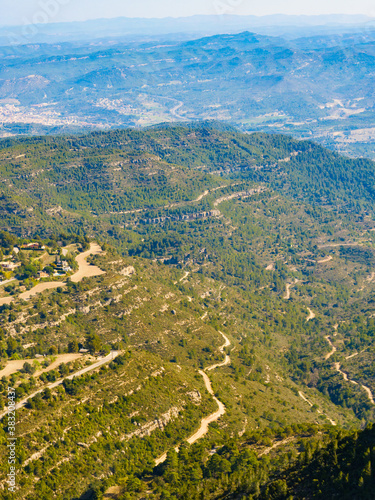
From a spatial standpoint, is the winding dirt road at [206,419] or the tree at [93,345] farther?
the tree at [93,345]

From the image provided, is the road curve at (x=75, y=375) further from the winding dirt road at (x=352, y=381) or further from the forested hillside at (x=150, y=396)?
the winding dirt road at (x=352, y=381)

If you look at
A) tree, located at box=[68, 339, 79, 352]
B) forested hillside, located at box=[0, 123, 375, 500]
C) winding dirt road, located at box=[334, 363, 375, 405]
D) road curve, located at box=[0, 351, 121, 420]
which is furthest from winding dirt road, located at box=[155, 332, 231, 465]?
winding dirt road, located at box=[334, 363, 375, 405]

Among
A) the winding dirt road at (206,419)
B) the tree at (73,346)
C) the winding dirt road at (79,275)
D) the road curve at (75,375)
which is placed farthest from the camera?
the winding dirt road at (79,275)

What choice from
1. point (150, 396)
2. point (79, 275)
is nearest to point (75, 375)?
point (150, 396)

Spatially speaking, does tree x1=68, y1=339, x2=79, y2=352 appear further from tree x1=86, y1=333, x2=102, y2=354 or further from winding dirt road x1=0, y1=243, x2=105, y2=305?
winding dirt road x1=0, y1=243, x2=105, y2=305

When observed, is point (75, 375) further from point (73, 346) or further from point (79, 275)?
point (79, 275)

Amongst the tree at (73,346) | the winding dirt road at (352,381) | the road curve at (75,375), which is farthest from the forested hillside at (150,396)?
the winding dirt road at (352,381)

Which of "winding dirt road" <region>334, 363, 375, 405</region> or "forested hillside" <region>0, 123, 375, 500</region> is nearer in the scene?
"forested hillside" <region>0, 123, 375, 500</region>

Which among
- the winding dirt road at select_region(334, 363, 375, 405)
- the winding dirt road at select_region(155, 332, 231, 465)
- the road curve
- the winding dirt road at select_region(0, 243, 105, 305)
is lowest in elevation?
the winding dirt road at select_region(334, 363, 375, 405)

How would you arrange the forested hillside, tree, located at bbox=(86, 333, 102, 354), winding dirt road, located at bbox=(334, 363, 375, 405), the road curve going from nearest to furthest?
the forested hillside
the road curve
tree, located at bbox=(86, 333, 102, 354)
winding dirt road, located at bbox=(334, 363, 375, 405)

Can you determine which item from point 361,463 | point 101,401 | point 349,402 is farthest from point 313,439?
point 349,402

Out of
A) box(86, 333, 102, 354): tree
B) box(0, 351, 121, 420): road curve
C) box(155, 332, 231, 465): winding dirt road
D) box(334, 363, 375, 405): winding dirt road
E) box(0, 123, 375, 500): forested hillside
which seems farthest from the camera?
box(334, 363, 375, 405): winding dirt road

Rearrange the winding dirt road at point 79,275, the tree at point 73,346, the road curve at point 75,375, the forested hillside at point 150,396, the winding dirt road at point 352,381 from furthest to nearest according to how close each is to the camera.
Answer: the winding dirt road at point 352,381
the winding dirt road at point 79,275
the tree at point 73,346
the road curve at point 75,375
the forested hillside at point 150,396
